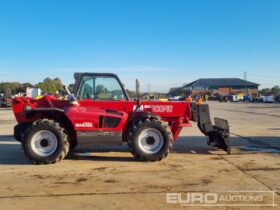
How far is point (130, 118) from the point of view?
31.3ft

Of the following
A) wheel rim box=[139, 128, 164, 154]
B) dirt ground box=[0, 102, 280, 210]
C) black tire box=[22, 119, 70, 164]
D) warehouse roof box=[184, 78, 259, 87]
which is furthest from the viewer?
warehouse roof box=[184, 78, 259, 87]

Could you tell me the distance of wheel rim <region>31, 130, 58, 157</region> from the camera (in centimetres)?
879

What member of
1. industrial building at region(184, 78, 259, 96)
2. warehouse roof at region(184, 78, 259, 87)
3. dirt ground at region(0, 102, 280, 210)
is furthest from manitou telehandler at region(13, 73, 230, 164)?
warehouse roof at region(184, 78, 259, 87)

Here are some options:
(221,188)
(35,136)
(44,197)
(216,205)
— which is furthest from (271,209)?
(35,136)

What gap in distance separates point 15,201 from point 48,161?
9.45 feet

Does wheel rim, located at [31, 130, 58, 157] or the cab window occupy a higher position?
the cab window

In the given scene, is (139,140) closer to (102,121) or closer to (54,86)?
(102,121)

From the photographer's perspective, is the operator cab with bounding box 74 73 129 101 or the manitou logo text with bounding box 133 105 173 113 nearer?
the operator cab with bounding box 74 73 129 101

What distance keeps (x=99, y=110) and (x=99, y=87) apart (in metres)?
0.74

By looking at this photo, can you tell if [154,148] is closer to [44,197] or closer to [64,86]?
[64,86]

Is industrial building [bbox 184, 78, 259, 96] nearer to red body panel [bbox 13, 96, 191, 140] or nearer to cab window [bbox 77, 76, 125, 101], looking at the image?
red body panel [bbox 13, 96, 191, 140]

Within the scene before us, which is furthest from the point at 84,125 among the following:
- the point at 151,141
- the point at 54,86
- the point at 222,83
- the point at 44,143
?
the point at 222,83

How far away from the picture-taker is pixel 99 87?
979 cm

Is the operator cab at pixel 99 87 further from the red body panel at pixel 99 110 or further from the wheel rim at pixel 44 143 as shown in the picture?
the wheel rim at pixel 44 143
